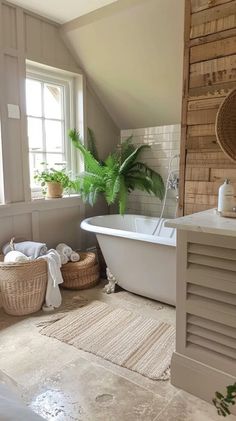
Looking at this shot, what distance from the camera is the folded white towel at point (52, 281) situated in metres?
2.46

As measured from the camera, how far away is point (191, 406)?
4.99ft

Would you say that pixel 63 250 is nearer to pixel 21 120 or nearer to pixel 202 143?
pixel 21 120

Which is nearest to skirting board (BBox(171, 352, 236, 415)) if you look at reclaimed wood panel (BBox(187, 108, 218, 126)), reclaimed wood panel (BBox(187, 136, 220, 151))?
reclaimed wood panel (BBox(187, 136, 220, 151))

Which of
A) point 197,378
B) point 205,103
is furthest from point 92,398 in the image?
point 205,103

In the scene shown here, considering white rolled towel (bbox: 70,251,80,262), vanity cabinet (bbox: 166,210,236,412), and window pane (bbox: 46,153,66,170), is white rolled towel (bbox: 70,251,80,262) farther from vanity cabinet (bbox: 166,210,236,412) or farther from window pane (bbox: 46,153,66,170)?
vanity cabinet (bbox: 166,210,236,412)

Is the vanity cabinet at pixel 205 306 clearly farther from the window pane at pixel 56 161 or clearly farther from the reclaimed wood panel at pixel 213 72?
the window pane at pixel 56 161

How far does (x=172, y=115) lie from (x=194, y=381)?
7.98 ft

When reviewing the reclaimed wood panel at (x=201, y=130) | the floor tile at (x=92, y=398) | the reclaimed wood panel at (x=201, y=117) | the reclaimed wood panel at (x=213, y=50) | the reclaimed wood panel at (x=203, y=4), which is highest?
the reclaimed wood panel at (x=203, y=4)

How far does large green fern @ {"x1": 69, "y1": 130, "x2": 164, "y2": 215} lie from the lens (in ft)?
10.2

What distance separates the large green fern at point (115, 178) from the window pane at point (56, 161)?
23cm

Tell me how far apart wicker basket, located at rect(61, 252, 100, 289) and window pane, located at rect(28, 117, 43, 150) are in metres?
1.22

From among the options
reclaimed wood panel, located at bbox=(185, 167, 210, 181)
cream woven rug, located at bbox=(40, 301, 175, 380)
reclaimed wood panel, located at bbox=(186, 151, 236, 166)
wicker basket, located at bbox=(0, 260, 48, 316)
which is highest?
reclaimed wood panel, located at bbox=(186, 151, 236, 166)

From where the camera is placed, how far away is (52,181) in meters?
3.03

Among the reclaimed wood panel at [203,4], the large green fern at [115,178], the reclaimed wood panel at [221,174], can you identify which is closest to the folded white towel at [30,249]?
the large green fern at [115,178]
